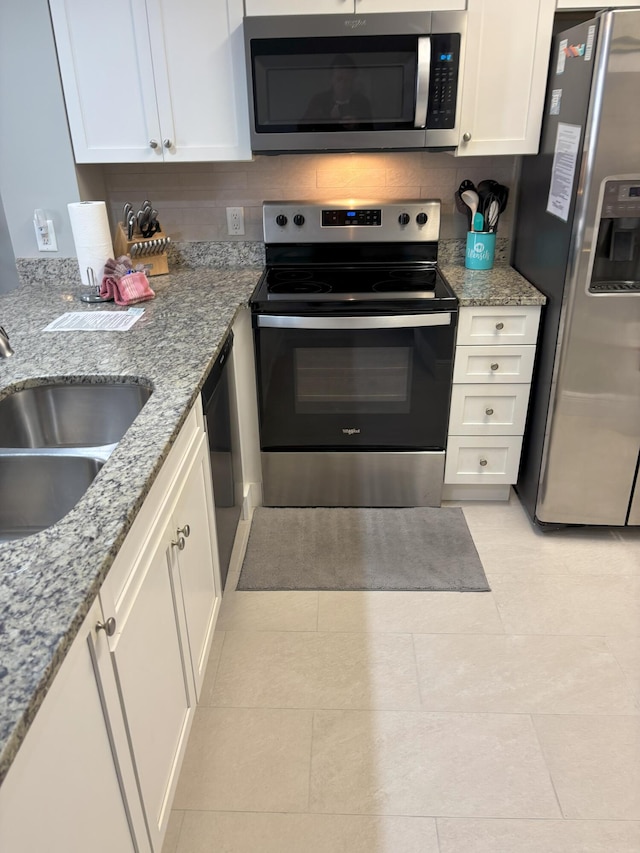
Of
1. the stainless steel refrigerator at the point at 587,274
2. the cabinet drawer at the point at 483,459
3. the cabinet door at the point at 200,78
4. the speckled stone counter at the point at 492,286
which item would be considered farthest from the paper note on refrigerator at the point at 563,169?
the cabinet door at the point at 200,78

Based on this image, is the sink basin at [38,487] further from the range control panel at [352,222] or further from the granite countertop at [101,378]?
the range control panel at [352,222]

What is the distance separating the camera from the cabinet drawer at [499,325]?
2.32 metres

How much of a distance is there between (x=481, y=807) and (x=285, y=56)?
2.27 meters

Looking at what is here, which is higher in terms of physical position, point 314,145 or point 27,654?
point 314,145

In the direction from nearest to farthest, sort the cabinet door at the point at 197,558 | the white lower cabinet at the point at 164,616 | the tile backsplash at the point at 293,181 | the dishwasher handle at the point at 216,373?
the white lower cabinet at the point at 164,616 → the cabinet door at the point at 197,558 → the dishwasher handle at the point at 216,373 → the tile backsplash at the point at 293,181

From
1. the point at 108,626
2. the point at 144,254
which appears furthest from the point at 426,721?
the point at 144,254

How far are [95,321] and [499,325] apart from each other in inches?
55.1

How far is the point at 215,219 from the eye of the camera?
2730 mm

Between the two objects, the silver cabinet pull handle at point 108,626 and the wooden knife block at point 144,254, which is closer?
the silver cabinet pull handle at point 108,626

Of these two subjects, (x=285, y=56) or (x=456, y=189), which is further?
(x=456, y=189)

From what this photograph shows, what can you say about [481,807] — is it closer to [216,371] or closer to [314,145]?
[216,371]

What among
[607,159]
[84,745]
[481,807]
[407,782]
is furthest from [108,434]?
[607,159]

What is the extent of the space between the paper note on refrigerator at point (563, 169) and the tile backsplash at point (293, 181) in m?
0.50

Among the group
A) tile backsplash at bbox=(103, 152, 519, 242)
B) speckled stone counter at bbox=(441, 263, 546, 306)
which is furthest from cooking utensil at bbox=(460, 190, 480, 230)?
speckled stone counter at bbox=(441, 263, 546, 306)
